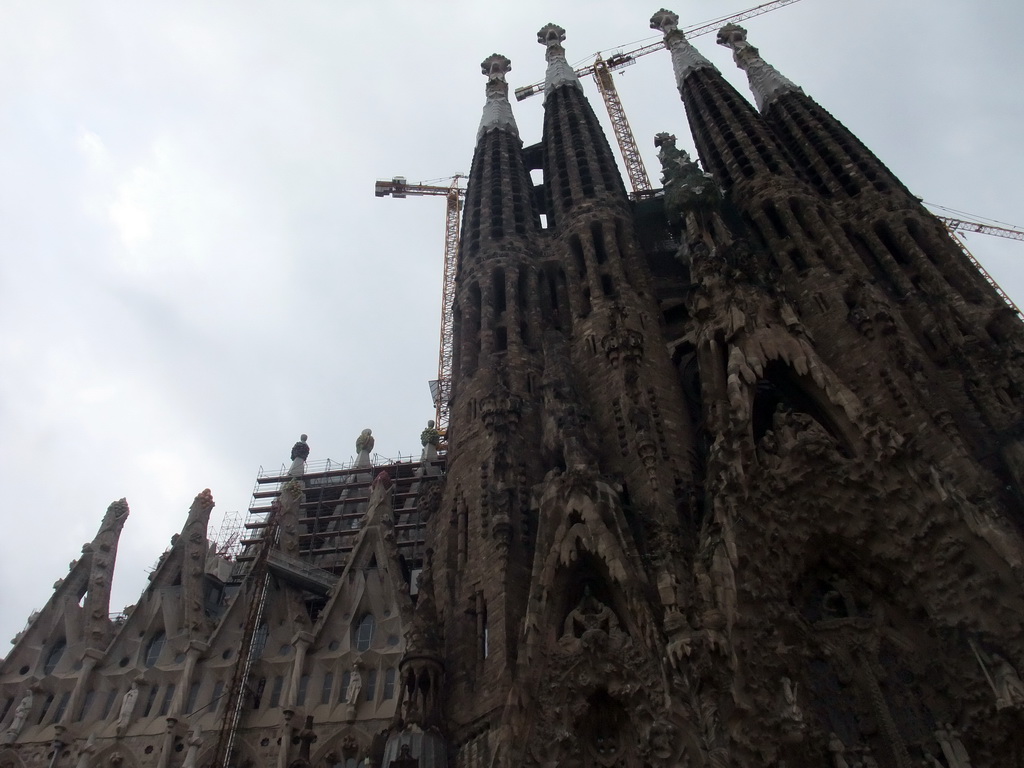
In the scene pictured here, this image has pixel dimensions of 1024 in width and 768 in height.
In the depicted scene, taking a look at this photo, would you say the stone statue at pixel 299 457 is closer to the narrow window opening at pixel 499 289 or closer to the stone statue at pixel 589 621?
the narrow window opening at pixel 499 289

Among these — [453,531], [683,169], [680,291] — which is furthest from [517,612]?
[683,169]

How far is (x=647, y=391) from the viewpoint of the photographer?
21.6 meters

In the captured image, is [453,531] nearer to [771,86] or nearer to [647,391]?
[647,391]

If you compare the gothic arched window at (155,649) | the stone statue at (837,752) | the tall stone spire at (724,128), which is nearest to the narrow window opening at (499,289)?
the tall stone spire at (724,128)

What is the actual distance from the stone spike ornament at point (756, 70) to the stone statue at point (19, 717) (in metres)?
31.7

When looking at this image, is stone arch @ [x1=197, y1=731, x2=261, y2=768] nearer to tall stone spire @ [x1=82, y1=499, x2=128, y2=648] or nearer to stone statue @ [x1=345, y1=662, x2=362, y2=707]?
stone statue @ [x1=345, y1=662, x2=362, y2=707]

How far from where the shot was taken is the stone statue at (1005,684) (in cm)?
1378

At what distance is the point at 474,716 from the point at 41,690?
13479mm

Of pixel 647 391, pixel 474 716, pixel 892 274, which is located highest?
pixel 892 274

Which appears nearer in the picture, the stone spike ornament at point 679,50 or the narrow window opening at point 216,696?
the narrow window opening at point 216,696

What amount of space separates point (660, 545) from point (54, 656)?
692 inches

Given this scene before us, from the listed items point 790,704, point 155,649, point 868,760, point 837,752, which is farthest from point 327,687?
point 868,760

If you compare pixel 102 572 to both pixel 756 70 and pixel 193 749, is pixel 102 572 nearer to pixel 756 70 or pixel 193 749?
pixel 193 749

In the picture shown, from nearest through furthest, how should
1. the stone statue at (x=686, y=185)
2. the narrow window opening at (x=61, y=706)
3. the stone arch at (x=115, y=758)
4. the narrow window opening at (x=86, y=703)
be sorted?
the stone arch at (x=115, y=758) → the narrow window opening at (x=86, y=703) → the narrow window opening at (x=61, y=706) → the stone statue at (x=686, y=185)
